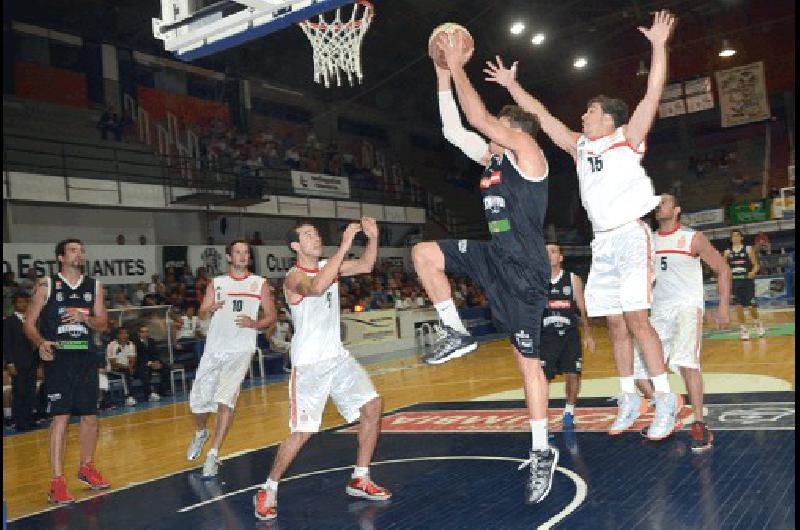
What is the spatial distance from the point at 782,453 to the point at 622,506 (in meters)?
1.58

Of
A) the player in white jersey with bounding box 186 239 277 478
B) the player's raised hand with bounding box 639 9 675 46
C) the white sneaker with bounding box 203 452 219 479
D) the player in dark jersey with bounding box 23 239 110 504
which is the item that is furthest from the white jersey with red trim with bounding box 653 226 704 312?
the player in dark jersey with bounding box 23 239 110 504

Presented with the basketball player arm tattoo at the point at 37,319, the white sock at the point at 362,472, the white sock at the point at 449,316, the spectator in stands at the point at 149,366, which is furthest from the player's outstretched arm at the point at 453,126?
the spectator in stands at the point at 149,366

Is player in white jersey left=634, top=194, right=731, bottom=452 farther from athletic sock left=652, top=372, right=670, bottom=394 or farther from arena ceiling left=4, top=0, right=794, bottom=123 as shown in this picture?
arena ceiling left=4, top=0, right=794, bottom=123

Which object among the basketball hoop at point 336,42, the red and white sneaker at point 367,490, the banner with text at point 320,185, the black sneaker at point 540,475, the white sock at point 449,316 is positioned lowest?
the red and white sneaker at point 367,490

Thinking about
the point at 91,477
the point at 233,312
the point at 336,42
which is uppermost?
the point at 336,42

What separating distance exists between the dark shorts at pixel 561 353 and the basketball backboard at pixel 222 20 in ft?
11.7

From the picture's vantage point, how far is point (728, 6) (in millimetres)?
24438

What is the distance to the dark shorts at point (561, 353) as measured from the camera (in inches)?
275

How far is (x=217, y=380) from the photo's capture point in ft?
22.0

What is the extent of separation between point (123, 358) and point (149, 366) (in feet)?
1.65

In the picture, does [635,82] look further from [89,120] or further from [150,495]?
[150,495]

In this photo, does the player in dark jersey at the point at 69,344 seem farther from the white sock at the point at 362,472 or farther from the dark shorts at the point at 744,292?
the dark shorts at the point at 744,292

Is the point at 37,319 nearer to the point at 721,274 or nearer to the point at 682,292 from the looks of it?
the point at 682,292

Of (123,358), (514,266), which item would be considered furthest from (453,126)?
(123,358)
